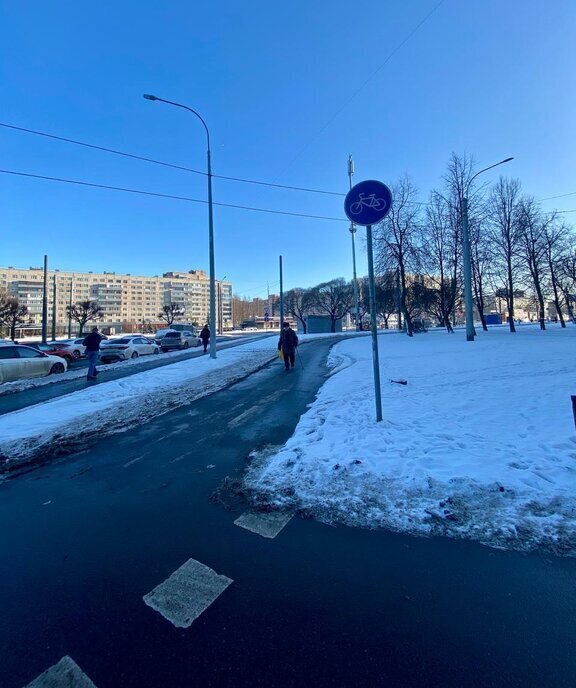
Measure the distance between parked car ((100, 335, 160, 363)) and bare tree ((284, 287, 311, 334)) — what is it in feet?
154

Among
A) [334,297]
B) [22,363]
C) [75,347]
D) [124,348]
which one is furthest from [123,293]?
[22,363]

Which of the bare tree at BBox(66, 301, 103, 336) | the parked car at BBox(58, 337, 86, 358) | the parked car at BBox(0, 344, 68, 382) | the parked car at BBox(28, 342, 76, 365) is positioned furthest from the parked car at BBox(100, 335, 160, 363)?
the bare tree at BBox(66, 301, 103, 336)

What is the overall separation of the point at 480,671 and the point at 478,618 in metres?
0.37

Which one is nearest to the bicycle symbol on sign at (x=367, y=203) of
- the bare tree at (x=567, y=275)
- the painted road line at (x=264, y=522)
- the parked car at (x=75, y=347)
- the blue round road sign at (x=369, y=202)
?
the blue round road sign at (x=369, y=202)

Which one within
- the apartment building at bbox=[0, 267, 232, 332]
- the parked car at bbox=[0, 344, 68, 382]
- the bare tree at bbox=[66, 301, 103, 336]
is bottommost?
the parked car at bbox=[0, 344, 68, 382]

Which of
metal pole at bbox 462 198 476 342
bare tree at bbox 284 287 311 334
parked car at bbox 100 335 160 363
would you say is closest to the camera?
metal pole at bbox 462 198 476 342

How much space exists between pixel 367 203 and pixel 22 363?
13.6 meters

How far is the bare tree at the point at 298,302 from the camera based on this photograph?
68938mm

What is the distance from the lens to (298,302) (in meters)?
73.4

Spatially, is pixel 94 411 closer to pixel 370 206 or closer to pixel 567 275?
pixel 370 206

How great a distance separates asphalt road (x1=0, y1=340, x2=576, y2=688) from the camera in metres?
1.71

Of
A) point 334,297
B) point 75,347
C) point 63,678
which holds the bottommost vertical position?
point 63,678

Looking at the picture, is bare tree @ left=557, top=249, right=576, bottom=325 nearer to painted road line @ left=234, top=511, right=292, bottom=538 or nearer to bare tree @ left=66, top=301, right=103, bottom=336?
painted road line @ left=234, top=511, right=292, bottom=538

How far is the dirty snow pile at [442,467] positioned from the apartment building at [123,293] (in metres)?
90.4
